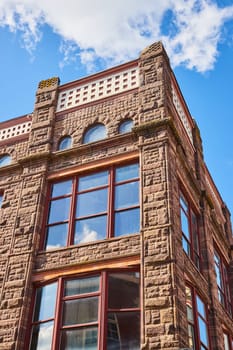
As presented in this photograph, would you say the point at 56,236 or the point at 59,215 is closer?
the point at 56,236

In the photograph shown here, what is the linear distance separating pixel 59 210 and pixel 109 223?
7.15 ft

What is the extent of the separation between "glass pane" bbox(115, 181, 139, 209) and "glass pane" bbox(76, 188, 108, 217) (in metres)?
0.42

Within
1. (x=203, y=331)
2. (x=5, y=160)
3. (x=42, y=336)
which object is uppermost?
(x=5, y=160)

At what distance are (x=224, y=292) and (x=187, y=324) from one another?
25.7 feet

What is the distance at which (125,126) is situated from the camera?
16922 mm

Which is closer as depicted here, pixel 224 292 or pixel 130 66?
pixel 130 66

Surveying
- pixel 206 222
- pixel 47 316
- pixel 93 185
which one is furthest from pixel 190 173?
pixel 47 316

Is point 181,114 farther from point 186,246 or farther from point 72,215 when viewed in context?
point 72,215

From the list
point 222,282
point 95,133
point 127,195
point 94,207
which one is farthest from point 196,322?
point 95,133

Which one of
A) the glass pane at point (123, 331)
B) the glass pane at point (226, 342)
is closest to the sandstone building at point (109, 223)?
the glass pane at point (123, 331)

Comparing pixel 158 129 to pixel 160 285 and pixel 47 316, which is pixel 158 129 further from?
pixel 47 316

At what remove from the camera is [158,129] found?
15.7 metres

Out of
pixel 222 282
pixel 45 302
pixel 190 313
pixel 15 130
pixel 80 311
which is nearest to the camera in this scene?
pixel 80 311

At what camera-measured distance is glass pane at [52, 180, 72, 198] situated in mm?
16297
